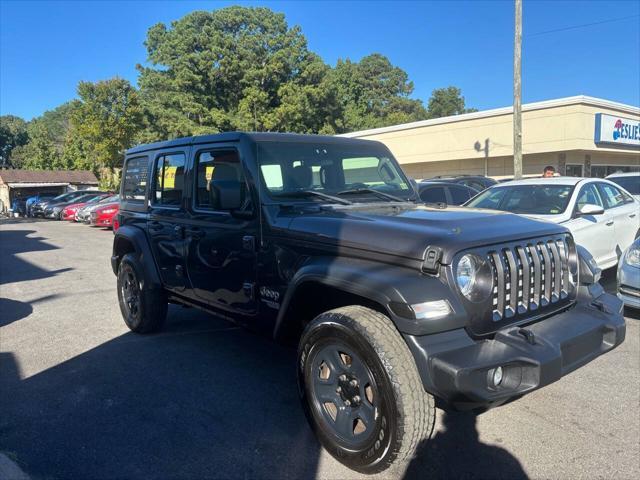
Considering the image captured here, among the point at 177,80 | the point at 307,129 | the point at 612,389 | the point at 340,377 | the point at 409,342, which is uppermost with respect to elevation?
the point at 177,80

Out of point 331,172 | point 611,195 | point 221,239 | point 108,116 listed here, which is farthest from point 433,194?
point 108,116

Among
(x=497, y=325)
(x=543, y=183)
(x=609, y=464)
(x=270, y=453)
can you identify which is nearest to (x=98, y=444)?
(x=270, y=453)

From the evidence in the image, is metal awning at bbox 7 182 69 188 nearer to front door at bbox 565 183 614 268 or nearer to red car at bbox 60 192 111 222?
red car at bbox 60 192 111 222

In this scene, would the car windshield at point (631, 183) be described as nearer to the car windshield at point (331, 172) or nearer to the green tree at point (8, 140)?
the car windshield at point (331, 172)

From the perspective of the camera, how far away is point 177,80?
3906 centimetres

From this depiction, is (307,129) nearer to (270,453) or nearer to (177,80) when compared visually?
(177,80)

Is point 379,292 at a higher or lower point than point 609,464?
higher

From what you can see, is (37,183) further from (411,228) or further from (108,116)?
(411,228)

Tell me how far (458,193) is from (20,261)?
34.0 feet

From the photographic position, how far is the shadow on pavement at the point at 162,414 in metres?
3.17

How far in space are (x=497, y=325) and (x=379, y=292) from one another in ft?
2.35

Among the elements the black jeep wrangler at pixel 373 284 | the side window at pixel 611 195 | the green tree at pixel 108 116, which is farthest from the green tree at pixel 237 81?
the black jeep wrangler at pixel 373 284

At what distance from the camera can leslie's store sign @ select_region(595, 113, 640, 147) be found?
21.0 metres

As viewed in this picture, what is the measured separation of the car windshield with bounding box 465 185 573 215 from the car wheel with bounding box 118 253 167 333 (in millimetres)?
4880
